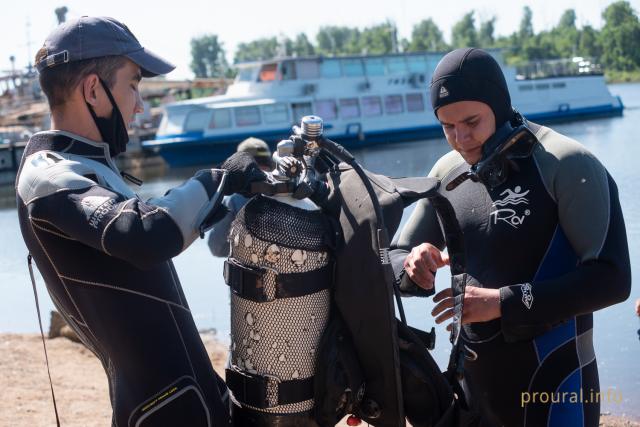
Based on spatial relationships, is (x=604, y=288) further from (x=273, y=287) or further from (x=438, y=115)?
(x=273, y=287)

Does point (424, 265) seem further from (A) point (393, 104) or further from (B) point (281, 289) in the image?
(A) point (393, 104)

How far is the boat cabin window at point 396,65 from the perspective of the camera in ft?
119

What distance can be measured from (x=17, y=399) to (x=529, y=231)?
464 cm

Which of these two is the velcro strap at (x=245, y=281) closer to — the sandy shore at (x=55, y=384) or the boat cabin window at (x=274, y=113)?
the sandy shore at (x=55, y=384)

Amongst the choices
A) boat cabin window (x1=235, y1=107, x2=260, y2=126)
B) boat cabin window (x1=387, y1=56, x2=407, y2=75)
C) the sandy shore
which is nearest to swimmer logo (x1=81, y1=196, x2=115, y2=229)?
the sandy shore

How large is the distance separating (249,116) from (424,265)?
98.4ft

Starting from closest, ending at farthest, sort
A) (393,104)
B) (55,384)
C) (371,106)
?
(55,384) → (371,106) → (393,104)

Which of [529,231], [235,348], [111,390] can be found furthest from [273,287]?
[529,231]

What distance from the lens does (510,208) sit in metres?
2.68

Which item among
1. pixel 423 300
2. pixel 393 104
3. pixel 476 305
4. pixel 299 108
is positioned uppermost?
pixel 476 305

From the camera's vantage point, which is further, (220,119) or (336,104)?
(336,104)

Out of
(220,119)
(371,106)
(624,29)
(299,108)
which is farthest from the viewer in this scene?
(371,106)

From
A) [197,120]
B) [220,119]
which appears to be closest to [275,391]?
[220,119]

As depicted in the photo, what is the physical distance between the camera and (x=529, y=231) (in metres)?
2.63
